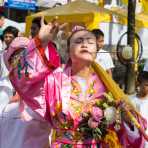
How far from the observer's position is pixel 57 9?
9.50 meters

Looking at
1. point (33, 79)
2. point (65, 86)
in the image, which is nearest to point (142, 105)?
point (65, 86)

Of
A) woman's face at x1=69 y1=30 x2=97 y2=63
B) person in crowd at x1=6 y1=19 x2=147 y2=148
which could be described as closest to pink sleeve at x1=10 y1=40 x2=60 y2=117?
person in crowd at x1=6 y1=19 x2=147 y2=148

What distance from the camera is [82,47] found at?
2.93 meters

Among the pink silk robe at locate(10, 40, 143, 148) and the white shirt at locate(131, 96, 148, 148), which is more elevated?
the pink silk robe at locate(10, 40, 143, 148)

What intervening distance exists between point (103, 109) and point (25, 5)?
46.2ft

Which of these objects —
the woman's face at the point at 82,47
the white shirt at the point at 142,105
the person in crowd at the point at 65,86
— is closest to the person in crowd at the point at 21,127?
the person in crowd at the point at 65,86

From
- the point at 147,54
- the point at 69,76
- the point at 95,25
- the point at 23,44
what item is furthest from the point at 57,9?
the point at 69,76

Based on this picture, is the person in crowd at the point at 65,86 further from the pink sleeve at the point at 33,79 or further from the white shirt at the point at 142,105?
the white shirt at the point at 142,105

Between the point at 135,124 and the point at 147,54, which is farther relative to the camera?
the point at 147,54

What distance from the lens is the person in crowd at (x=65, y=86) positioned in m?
2.76

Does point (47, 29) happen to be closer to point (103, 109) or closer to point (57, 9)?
point (103, 109)

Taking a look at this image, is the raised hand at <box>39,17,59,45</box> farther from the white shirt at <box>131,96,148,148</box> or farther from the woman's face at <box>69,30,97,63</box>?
the white shirt at <box>131,96,148,148</box>

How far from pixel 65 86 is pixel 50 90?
0.37ft

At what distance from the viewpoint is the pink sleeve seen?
9.02 ft
